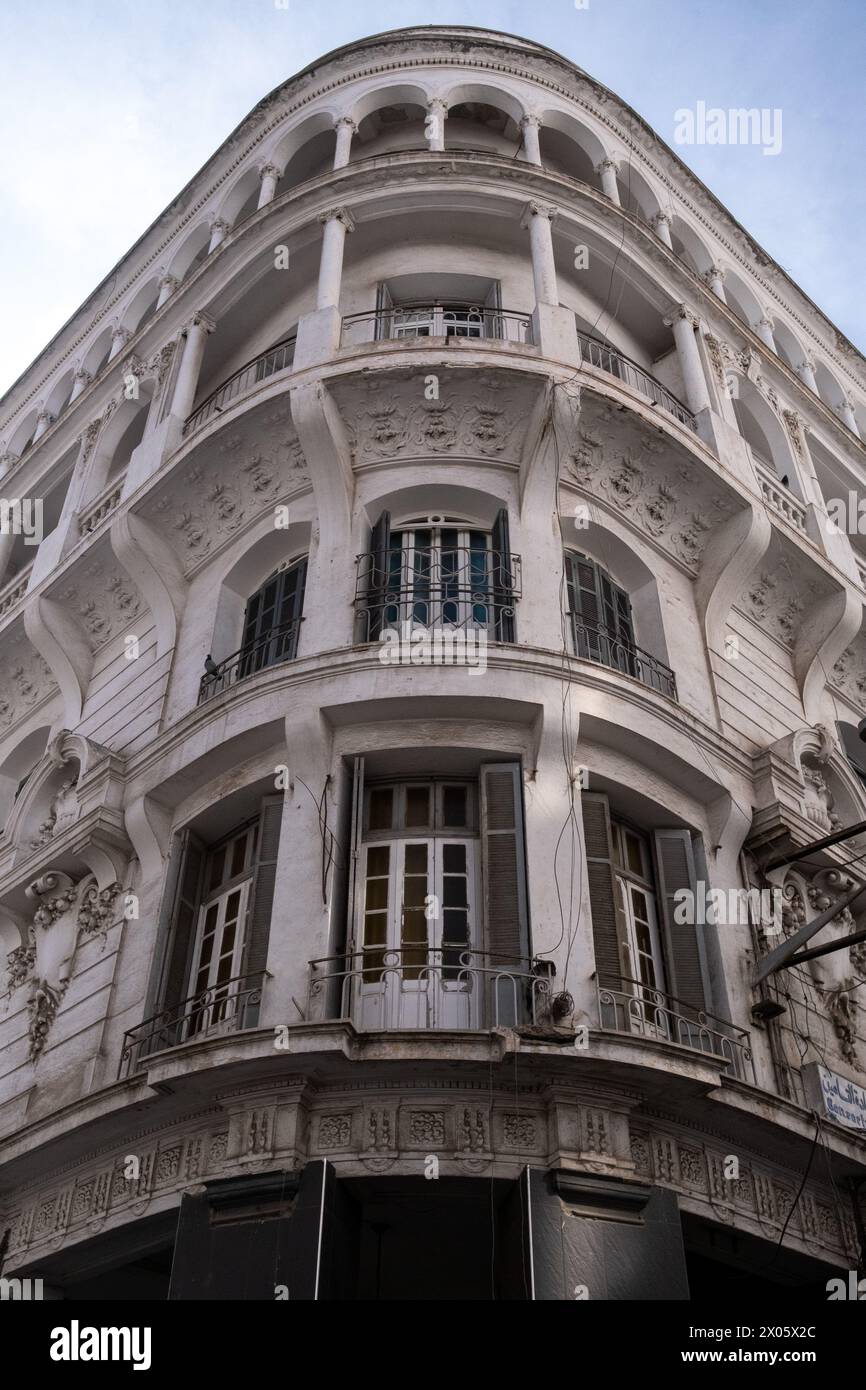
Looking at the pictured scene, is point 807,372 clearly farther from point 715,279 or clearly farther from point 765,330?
point 715,279

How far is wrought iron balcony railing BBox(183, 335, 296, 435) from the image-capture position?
48.9 ft

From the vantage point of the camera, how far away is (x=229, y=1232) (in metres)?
8.48

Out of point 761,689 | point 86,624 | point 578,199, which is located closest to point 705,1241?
point 761,689

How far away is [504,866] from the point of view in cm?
1008

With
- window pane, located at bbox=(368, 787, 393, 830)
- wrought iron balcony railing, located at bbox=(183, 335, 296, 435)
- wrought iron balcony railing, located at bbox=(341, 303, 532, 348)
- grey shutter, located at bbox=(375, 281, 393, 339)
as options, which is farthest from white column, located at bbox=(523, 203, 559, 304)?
window pane, located at bbox=(368, 787, 393, 830)

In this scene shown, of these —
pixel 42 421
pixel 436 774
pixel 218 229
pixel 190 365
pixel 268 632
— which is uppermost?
pixel 42 421

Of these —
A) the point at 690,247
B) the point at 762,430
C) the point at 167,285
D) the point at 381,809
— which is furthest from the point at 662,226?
the point at 381,809

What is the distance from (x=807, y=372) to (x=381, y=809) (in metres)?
13.9

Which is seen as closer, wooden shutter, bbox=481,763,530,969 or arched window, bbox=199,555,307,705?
wooden shutter, bbox=481,763,530,969

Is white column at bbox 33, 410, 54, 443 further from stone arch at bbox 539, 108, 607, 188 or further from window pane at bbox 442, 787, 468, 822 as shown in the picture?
window pane at bbox 442, 787, 468, 822

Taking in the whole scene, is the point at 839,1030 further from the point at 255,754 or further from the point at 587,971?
the point at 255,754

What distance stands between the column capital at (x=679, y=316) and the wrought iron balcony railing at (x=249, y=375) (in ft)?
16.7

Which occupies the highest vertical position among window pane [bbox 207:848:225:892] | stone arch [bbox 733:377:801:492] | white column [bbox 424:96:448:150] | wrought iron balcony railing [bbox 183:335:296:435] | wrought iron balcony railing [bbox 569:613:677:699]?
white column [bbox 424:96:448:150]

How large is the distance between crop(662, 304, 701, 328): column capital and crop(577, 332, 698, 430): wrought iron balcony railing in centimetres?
129
